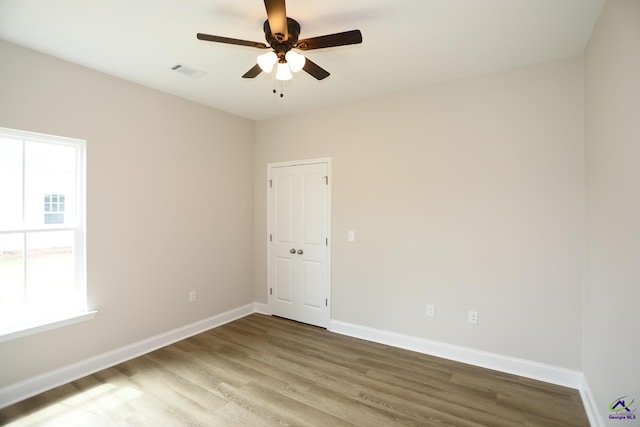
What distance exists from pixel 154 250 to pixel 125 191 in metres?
0.70

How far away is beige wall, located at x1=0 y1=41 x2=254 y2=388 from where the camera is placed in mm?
2490

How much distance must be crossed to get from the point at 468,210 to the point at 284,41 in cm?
227

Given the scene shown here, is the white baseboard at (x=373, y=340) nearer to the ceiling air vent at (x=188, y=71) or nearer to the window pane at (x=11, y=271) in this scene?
the window pane at (x=11, y=271)

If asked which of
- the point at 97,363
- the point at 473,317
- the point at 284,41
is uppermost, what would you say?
the point at 284,41

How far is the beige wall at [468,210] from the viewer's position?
2.60 meters

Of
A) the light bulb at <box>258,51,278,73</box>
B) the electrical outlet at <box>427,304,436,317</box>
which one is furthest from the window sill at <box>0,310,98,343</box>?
the electrical outlet at <box>427,304,436,317</box>

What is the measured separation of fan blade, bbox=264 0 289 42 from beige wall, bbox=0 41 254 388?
Answer: 2.12 m

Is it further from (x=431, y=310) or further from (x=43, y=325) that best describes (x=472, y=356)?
(x=43, y=325)

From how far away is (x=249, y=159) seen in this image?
4.45 m

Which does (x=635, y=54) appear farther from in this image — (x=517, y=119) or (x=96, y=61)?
(x=96, y=61)

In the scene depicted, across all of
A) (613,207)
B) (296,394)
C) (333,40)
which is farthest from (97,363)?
(613,207)

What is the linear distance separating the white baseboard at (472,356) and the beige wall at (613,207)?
251mm

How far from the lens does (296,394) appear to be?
2.48 m

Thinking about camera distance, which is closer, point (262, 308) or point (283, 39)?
point (283, 39)
